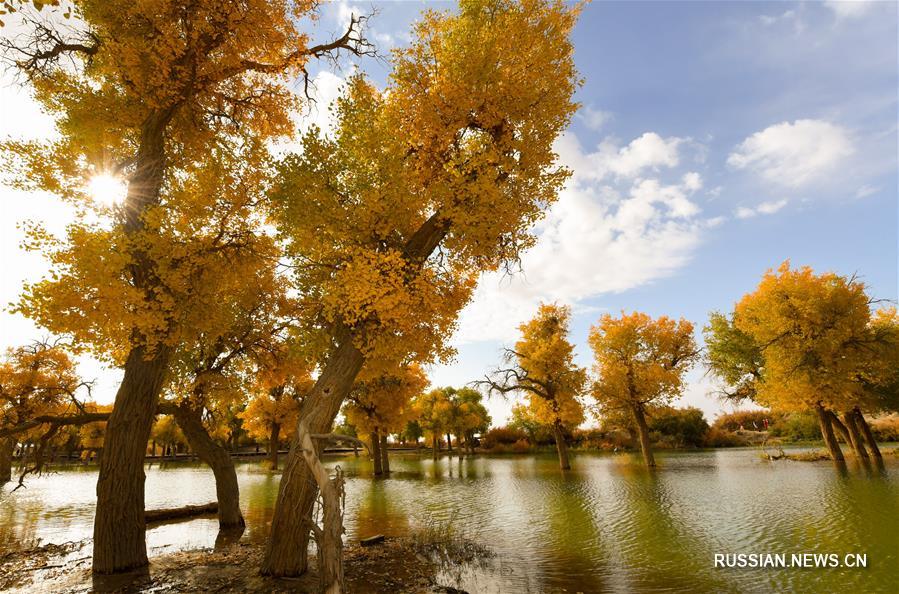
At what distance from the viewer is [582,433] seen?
53.9m

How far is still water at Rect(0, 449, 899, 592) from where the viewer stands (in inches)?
340

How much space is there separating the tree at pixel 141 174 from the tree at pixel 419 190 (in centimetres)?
239

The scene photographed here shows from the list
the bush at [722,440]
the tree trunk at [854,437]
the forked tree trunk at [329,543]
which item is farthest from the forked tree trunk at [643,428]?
the forked tree trunk at [329,543]

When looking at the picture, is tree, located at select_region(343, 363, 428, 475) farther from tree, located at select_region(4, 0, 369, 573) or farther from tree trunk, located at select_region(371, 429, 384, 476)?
tree, located at select_region(4, 0, 369, 573)

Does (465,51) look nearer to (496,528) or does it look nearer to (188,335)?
(188,335)

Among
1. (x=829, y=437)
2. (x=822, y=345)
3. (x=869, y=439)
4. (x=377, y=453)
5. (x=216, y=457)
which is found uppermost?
(x=822, y=345)

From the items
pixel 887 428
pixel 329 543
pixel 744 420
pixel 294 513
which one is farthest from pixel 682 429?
pixel 329 543

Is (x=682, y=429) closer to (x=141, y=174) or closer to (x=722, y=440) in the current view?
(x=722, y=440)

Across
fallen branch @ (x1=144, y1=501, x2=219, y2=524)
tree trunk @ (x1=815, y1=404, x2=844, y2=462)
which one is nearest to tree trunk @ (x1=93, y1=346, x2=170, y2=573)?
fallen branch @ (x1=144, y1=501, x2=219, y2=524)

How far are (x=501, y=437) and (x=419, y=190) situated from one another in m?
48.4

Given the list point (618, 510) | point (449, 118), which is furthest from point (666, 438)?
point (449, 118)

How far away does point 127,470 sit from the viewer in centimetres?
982

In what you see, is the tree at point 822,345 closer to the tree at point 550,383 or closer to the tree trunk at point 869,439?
the tree trunk at point 869,439

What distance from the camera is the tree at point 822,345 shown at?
25.0 metres
